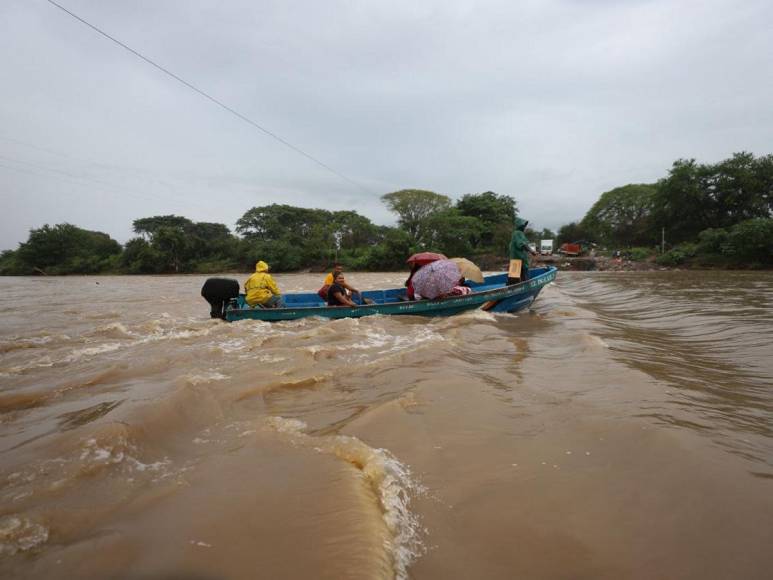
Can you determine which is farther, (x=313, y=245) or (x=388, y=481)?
(x=313, y=245)

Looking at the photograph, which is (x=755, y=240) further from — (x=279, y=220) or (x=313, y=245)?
(x=279, y=220)

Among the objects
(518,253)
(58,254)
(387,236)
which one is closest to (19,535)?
(518,253)

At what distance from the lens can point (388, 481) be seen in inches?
78.5

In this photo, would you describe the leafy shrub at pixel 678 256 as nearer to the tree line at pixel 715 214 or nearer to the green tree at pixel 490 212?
the tree line at pixel 715 214

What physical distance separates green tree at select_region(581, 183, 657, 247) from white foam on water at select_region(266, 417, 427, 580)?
44.6m

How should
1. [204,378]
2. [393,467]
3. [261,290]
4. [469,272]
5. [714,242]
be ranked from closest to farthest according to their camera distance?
[393,467] < [204,378] < [261,290] < [469,272] < [714,242]

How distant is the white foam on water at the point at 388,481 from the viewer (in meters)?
1.54

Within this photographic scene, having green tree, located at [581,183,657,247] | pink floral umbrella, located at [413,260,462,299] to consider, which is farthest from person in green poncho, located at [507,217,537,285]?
green tree, located at [581,183,657,247]

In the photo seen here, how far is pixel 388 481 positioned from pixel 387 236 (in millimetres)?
42280

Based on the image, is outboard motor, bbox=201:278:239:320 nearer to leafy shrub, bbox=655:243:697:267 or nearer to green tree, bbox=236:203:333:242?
leafy shrub, bbox=655:243:697:267

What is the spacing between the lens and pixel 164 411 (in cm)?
289

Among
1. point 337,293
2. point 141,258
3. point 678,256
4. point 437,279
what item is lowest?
point 337,293

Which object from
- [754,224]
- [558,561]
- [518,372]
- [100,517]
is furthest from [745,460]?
[754,224]

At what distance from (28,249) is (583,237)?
67601 mm
